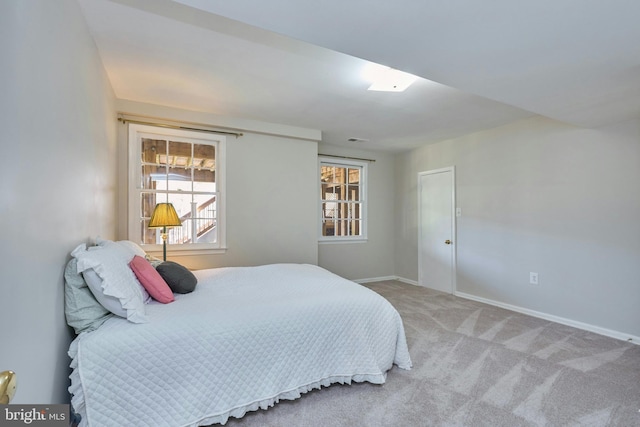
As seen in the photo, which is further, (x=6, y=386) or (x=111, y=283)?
(x=111, y=283)

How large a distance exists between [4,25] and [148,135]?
8.70 ft

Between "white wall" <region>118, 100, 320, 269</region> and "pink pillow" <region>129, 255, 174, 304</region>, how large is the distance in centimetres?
153

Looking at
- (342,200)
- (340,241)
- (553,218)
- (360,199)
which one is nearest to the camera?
(553,218)

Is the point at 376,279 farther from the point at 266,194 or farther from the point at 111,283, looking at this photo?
the point at 111,283

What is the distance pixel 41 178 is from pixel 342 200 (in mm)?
4296

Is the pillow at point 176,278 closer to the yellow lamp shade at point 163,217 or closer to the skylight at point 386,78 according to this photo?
the yellow lamp shade at point 163,217

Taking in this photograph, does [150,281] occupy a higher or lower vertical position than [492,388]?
higher

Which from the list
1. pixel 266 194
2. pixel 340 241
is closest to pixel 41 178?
pixel 266 194

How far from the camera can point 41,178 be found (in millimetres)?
1161

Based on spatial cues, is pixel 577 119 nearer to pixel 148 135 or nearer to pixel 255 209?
pixel 255 209

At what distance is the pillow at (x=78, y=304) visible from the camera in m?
1.49

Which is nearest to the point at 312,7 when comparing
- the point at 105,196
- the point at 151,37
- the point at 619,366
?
the point at 151,37

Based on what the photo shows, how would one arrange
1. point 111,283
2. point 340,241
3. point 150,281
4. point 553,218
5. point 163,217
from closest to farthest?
point 111,283, point 150,281, point 163,217, point 553,218, point 340,241

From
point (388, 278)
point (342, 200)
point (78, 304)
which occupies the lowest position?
point (388, 278)
